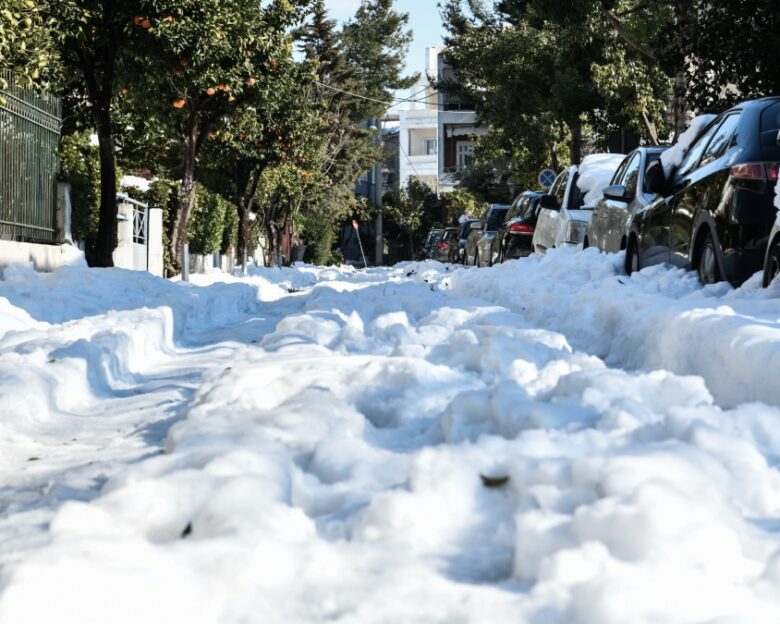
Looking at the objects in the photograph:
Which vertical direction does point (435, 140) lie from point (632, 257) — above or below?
above

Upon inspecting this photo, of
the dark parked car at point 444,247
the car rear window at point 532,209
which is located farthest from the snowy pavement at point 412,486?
the dark parked car at point 444,247

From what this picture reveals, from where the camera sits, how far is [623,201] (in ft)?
43.1

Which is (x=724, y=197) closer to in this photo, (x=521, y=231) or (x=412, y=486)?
(x=412, y=486)

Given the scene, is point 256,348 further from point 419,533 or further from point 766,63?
point 766,63

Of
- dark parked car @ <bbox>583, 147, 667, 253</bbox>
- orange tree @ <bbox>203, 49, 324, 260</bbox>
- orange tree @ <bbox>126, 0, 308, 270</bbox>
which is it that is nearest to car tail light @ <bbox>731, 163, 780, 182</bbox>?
dark parked car @ <bbox>583, 147, 667, 253</bbox>

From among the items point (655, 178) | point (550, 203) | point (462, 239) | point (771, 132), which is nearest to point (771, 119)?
point (771, 132)

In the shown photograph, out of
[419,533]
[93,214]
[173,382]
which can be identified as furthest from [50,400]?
[93,214]

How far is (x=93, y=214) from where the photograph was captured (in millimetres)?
20562

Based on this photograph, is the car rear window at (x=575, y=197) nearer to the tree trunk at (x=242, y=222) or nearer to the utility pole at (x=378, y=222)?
the tree trunk at (x=242, y=222)

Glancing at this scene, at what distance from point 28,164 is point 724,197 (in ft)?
34.8

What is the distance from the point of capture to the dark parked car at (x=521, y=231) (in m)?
23.2

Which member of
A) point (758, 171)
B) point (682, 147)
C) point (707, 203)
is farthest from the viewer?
point (682, 147)

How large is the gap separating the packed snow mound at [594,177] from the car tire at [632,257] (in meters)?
6.30

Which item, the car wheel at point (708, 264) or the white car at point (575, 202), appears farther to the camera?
the white car at point (575, 202)
